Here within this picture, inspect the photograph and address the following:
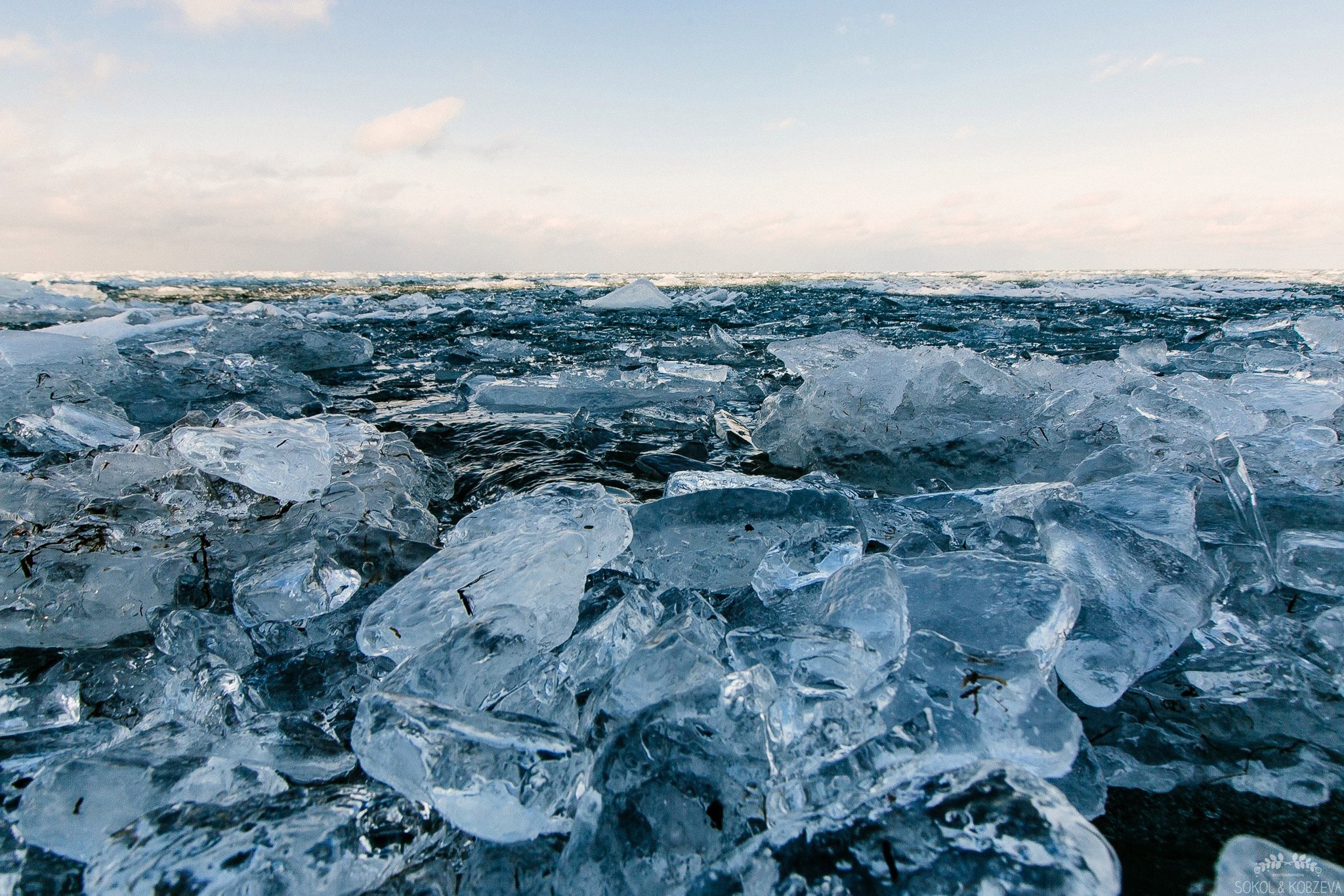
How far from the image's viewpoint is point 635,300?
11.5 metres

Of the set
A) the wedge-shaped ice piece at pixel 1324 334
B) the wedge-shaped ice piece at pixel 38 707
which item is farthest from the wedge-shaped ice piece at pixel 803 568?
the wedge-shaped ice piece at pixel 1324 334

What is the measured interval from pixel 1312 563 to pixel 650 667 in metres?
1.12

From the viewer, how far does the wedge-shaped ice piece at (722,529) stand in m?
1.25

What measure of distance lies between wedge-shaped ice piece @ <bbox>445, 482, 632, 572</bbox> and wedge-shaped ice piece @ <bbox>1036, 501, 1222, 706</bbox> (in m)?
0.76

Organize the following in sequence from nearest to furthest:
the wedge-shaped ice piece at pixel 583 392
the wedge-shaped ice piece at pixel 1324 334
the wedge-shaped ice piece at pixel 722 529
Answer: the wedge-shaped ice piece at pixel 722 529, the wedge-shaped ice piece at pixel 583 392, the wedge-shaped ice piece at pixel 1324 334

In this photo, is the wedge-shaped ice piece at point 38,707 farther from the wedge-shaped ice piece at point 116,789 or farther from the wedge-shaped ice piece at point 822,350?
the wedge-shaped ice piece at point 822,350

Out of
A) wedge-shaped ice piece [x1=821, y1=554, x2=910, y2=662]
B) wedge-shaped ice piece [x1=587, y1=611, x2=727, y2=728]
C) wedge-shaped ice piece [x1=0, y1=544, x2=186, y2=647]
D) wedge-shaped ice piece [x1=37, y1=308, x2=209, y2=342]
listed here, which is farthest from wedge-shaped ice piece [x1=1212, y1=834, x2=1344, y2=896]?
wedge-shaped ice piece [x1=37, y1=308, x2=209, y2=342]

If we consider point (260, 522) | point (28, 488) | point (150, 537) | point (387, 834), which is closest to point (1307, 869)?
point (387, 834)

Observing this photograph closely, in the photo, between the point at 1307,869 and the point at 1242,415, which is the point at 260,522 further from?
the point at 1242,415

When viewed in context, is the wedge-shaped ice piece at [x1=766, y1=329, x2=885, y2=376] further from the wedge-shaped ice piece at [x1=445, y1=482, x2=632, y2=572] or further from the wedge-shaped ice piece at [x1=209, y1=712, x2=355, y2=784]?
the wedge-shaped ice piece at [x1=209, y1=712, x2=355, y2=784]

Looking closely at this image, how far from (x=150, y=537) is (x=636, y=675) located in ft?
4.21

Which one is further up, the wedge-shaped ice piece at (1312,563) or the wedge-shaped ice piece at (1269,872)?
the wedge-shaped ice piece at (1312,563)

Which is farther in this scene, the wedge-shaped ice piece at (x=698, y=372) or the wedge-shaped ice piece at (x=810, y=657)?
the wedge-shaped ice piece at (x=698, y=372)

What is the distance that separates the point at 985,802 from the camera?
572 mm
